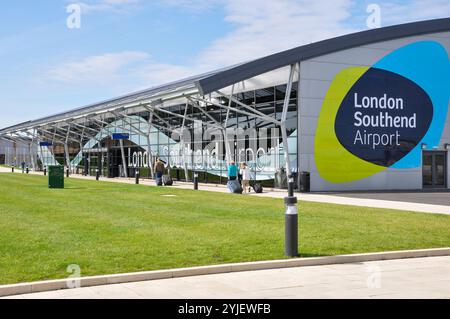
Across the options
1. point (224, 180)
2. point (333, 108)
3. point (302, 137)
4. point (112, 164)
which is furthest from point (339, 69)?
point (112, 164)

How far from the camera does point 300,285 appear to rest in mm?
7215

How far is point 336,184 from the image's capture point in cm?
2811

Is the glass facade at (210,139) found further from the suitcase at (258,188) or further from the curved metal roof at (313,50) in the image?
the suitcase at (258,188)

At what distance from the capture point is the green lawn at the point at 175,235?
8.44m

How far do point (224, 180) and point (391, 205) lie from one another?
16935 mm

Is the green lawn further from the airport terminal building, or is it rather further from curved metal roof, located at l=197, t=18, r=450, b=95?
the airport terminal building

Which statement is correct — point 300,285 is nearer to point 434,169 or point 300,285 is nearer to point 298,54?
point 298,54

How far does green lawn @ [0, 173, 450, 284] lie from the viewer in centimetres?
844

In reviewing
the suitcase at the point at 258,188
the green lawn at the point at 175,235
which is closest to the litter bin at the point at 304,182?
the suitcase at the point at 258,188

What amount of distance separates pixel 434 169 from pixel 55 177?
1980 cm

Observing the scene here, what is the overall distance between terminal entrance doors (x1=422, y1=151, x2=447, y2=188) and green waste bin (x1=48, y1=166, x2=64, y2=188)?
18.8m

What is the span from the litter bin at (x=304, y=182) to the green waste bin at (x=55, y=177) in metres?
11.8

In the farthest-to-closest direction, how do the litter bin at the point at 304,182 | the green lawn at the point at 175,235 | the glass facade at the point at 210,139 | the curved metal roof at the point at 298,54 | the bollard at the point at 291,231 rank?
1. the glass facade at the point at 210,139
2. the litter bin at the point at 304,182
3. the curved metal roof at the point at 298,54
4. the bollard at the point at 291,231
5. the green lawn at the point at 175,235
